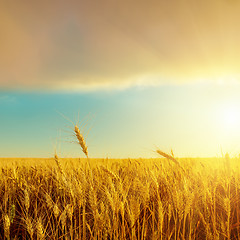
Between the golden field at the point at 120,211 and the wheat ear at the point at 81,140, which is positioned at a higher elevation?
the wheat ear at the point at 81,140

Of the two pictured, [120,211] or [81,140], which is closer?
[120,211]

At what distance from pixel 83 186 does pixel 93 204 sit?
104cm

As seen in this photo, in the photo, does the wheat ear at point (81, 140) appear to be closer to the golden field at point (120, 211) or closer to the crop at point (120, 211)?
the crop at point (120, 211)

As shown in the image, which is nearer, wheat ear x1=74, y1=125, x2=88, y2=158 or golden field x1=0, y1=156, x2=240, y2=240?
golden field x1=0, y1=156, x2=240, y2=240

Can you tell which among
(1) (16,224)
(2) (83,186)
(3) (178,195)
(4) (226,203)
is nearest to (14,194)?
(1) (16,224)

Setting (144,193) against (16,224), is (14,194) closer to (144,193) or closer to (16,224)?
(16,224)

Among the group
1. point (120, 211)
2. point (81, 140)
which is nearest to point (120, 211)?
point (120, 211)

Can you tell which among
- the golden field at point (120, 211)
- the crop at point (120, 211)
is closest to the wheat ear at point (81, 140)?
the crop at point (120, 211)

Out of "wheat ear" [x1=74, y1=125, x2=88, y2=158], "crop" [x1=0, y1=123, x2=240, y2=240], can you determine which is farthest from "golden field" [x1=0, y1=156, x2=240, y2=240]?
"wheat ear" [x1=74, y1=125, x2=88, y2=158]

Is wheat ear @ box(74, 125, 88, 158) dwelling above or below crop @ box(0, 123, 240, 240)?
above

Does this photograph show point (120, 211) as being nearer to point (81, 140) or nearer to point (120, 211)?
point (120, 211)

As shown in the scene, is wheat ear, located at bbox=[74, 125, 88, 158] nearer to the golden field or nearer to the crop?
the crop

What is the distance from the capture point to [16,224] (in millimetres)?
2797

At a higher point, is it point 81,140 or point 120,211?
point 81,140
